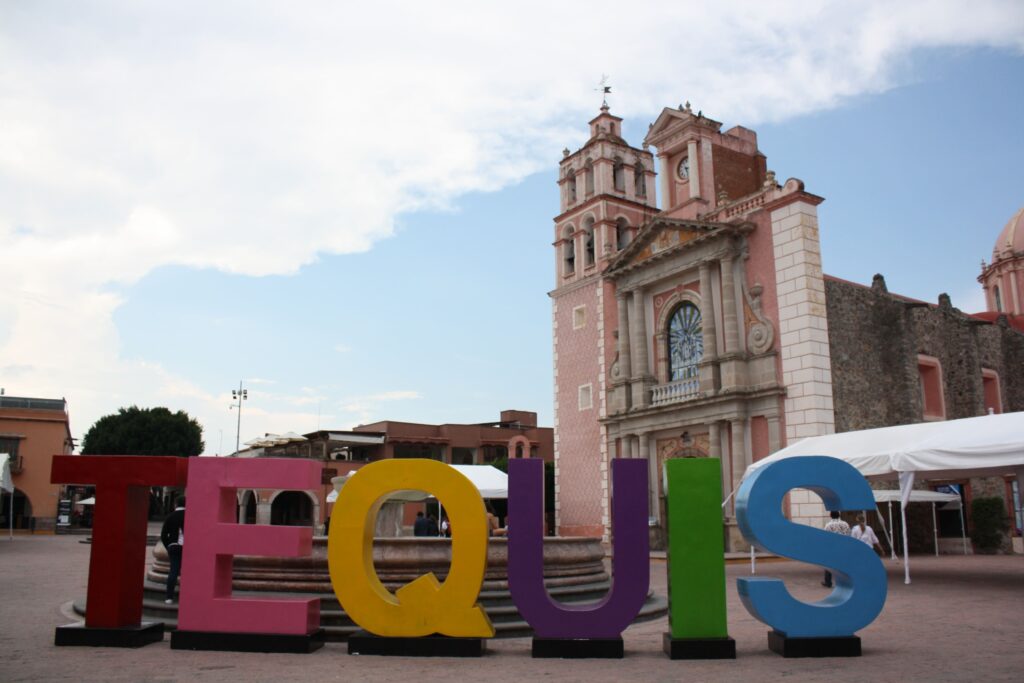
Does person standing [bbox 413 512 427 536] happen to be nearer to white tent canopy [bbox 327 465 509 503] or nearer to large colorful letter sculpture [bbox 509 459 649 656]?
white tent canopy [bbox 327 465 509 503]

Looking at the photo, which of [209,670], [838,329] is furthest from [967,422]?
[209,670]

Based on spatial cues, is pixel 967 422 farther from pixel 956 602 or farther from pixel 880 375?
pixel 880 375

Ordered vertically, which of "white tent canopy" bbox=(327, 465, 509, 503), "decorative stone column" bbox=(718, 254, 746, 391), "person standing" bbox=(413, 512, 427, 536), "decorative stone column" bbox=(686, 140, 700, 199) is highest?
"decorative stone column" bbox=(686, 140, 700, 199)

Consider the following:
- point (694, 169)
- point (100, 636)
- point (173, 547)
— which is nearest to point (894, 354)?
point (694, 169)

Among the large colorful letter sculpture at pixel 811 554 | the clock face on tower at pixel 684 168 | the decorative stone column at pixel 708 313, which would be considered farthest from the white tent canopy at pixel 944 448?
the clock face on tower at pixel 684 168

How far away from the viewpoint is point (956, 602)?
453 inches

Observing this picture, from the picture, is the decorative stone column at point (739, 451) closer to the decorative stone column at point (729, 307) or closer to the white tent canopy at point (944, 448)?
the decorative stone column at point (729, 307)

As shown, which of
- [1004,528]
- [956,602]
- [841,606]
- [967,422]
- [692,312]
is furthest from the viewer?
[692,312]

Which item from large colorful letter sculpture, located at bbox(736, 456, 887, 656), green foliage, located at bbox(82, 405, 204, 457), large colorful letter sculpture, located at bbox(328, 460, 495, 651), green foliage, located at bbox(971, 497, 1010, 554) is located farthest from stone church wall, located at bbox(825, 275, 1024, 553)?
green foliage, located at bbox(82, 405, 204, 457)

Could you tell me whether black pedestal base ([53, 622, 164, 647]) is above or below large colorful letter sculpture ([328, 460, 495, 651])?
below

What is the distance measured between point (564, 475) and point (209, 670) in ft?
79.7

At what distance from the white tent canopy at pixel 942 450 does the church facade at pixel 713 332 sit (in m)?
5.65

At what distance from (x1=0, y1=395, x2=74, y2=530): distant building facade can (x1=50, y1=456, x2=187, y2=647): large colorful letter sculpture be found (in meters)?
35.4

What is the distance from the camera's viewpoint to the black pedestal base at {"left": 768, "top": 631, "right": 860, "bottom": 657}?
7.54 m
